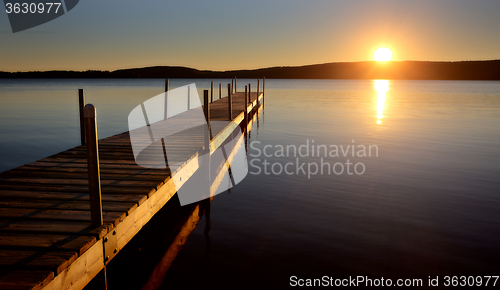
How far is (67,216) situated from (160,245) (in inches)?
104

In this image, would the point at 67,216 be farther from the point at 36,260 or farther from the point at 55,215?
the point at 36,260

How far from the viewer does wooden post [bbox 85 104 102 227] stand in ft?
11.0

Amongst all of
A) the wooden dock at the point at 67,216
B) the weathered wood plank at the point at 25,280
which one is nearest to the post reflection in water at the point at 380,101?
the wooden dock at the point at 67,216

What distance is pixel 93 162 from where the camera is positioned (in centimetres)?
348

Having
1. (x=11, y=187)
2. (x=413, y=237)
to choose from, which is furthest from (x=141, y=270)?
(x=413, y=237)

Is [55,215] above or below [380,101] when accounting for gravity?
below

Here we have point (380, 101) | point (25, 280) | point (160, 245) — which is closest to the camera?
point (25, 280)

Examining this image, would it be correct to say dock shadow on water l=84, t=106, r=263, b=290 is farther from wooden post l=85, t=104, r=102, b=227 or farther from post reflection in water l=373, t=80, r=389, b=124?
post reflection in water l=373, t=80, r=389, b=124

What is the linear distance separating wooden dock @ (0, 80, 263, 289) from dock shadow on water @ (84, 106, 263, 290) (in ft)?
2.12

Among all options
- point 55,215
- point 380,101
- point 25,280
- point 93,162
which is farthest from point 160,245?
point 380,101

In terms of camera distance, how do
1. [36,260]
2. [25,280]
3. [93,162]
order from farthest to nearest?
1. [93,162]
2. [36,260]
3. [25,280]

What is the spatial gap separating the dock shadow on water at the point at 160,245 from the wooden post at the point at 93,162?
808mm

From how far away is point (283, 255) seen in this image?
5945 mm

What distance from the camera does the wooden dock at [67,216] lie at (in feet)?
10.00
